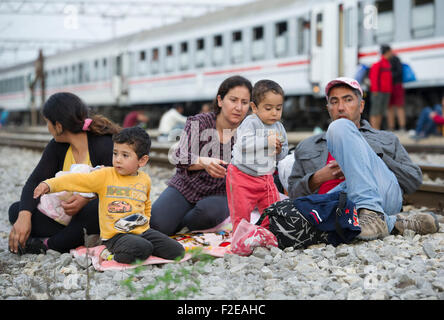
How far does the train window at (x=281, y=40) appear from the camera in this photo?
13.3 meters

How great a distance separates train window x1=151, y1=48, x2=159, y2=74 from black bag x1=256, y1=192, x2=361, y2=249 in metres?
16.1

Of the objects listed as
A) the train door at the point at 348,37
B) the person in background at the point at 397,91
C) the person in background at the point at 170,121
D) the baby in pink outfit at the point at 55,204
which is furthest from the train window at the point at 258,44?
the baby in pink outfit at the point at 55,204

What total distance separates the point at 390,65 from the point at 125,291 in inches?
361

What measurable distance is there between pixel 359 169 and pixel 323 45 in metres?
9.59

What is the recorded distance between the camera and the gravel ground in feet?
7.95

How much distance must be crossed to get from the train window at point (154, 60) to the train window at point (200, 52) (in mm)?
2689

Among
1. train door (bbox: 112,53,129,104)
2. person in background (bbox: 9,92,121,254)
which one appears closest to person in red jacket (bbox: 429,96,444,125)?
person in background (bbox: 9,92,121,254)

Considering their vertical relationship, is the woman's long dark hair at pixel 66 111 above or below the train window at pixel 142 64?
below

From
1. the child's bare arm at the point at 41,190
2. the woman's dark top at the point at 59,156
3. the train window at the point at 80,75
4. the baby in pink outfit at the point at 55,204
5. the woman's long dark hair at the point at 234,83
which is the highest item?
the train window at the point at 80,75

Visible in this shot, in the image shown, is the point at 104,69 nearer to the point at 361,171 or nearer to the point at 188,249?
the point at 188,249

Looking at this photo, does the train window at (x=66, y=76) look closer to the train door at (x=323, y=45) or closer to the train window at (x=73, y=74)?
the train window at (x=73, y=74)

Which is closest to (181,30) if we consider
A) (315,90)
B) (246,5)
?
(246,5)

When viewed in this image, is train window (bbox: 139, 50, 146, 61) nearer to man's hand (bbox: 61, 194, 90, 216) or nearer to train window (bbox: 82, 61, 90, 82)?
train window (bbox: 82, 61, 90, 82)

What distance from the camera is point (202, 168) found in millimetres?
3906
